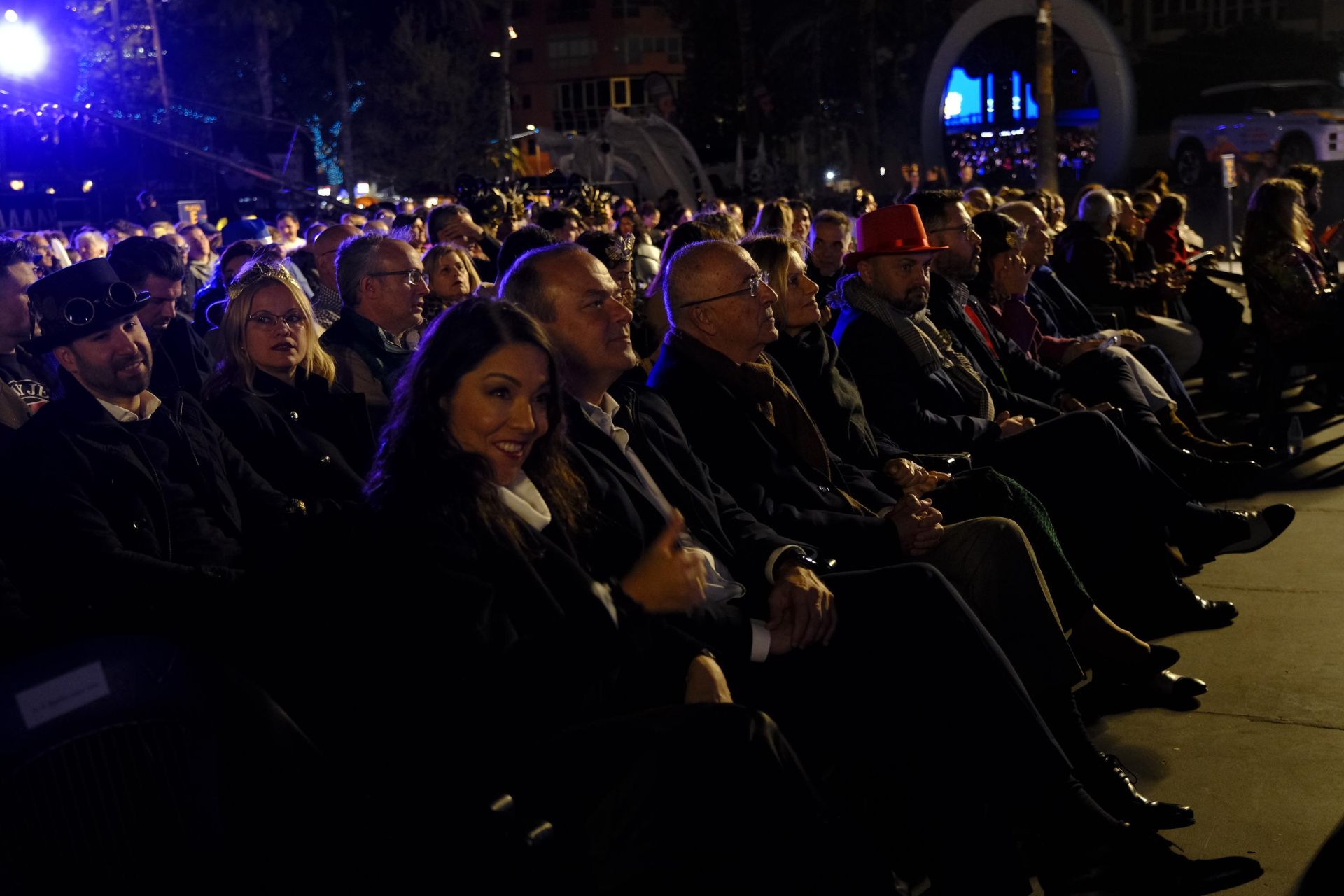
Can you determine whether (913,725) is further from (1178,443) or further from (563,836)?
(1178,443)

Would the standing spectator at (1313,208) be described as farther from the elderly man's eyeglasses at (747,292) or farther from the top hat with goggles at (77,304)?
the top hat with goggles at (77,304)

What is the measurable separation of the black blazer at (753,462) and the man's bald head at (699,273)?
0.50 ft

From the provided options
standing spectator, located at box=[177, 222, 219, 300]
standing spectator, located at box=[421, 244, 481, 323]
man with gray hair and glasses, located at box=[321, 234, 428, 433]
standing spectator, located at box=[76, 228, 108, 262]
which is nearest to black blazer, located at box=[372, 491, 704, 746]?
man with gray hair and glasses, located at box=[321, 234, 428, 433]

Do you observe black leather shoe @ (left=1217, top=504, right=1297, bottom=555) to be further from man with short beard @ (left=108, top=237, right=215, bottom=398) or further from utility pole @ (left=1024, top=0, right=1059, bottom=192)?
utility pole @ (left=1024, top=0, right=1059, bottom=192)

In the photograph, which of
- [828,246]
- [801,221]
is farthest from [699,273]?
[801,221]

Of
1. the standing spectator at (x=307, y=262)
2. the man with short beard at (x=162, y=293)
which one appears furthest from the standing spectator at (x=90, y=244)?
the man with short beard at (x=162, y=293)

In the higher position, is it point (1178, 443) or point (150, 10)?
point (150, 10)

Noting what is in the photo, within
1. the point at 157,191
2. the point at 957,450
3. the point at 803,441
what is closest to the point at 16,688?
the point at 803,441

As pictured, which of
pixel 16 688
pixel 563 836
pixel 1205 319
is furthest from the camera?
pixel 1205 319

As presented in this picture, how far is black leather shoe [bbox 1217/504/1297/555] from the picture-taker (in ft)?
17.7

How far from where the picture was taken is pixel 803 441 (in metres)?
4.53

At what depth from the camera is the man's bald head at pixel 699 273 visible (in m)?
4.29

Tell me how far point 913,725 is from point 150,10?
124 feet

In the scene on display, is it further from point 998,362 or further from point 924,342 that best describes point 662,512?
point 998,362
